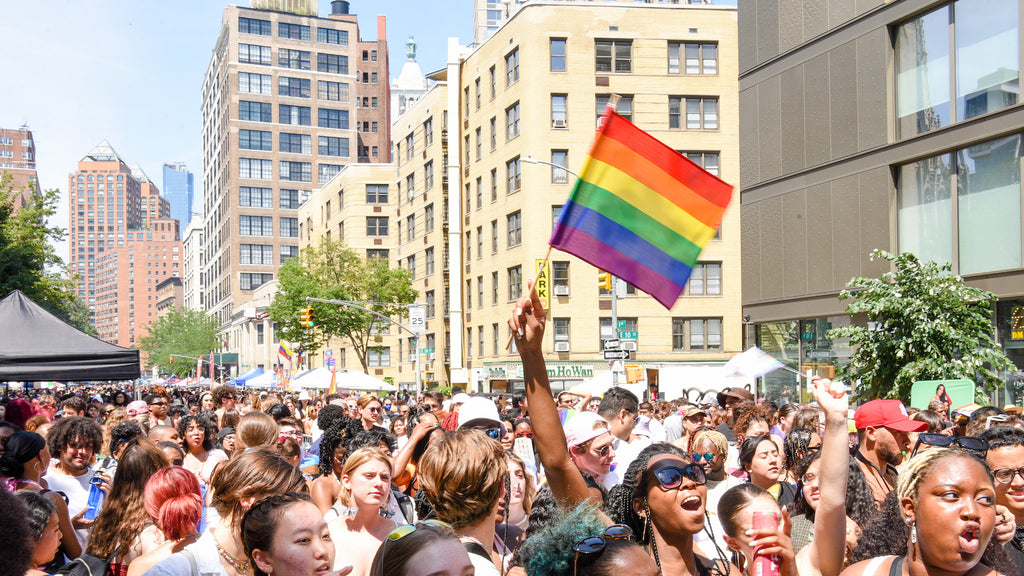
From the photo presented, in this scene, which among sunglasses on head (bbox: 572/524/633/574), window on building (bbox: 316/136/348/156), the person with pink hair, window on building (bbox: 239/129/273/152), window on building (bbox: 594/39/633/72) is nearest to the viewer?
sunglasses on head (bbox: 572/524/633/574)

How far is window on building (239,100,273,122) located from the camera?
393 feet

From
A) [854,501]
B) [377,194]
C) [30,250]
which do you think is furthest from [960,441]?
[377,194]

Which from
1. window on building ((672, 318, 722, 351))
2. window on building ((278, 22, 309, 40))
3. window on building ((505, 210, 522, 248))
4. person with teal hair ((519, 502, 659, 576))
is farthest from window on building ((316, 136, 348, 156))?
person with teal hair ((519, 502, 659, 576))

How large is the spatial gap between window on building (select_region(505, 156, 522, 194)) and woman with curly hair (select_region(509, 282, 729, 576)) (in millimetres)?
43419

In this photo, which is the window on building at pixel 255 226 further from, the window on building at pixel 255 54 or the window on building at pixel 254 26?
the window on building at pixel 254 26

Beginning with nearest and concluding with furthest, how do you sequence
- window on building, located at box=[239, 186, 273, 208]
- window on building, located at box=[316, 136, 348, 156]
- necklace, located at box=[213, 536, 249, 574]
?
1. necklace, located at box=[213, 536, 249, 574]
2. window on building, located at box=[239, 186, 273, 208]
3. window on building, located at box=[316, 136, 348, 156]

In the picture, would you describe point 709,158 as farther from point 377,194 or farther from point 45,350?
point 45,350

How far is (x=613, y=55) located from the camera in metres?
46.8

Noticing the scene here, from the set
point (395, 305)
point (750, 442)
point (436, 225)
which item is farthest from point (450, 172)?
point (750, 442)

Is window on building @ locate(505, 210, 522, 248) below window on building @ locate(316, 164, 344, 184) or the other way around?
below

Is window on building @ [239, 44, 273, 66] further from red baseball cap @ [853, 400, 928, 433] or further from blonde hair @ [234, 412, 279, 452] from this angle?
red baseball cap @ [853, 400, 928, 433]

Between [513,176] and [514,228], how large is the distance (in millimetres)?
2797

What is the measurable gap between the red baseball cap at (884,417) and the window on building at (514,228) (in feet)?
134

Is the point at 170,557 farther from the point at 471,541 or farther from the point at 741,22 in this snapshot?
the point at 741,22
